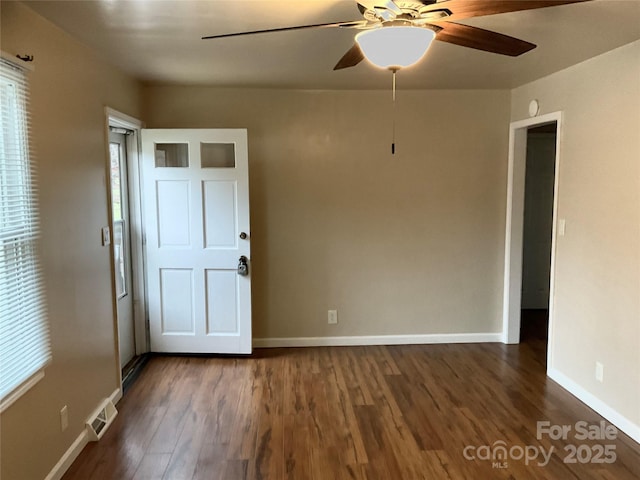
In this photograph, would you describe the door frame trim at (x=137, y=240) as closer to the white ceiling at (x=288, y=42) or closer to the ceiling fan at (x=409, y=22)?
the white ceiling at (x=288, y=42)

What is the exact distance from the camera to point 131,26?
2.45 meters

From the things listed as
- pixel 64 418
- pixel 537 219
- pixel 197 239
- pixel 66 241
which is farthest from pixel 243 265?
pixel 537 219

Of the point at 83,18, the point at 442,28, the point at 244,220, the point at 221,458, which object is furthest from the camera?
the point at 244,220

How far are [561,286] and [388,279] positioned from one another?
145 centimetres

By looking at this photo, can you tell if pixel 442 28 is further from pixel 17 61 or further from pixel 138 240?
pixel 138 240

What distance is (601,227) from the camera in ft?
10.1

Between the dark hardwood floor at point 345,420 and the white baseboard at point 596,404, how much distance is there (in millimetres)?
55

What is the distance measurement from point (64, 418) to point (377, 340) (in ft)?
8.91

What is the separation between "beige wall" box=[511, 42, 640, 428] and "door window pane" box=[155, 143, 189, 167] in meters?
2.95

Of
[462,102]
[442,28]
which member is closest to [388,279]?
[462,102]

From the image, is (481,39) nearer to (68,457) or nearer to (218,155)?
(218,155)

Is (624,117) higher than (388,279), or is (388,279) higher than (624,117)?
(624,117)

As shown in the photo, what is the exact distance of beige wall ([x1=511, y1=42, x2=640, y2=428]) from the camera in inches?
111

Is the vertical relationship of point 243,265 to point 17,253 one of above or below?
below
